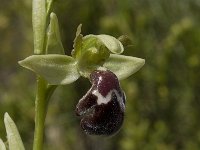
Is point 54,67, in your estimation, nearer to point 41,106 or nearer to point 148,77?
point 41,106

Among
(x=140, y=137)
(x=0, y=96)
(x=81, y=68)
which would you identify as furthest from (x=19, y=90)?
(x=81, y=68)

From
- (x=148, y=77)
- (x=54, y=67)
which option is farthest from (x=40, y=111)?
(x=148, y=77)

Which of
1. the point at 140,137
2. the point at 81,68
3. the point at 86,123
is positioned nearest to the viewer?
the point at 86,123

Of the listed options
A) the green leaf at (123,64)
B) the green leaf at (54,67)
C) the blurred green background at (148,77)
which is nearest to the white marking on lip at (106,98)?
the green leaf at (54,67)

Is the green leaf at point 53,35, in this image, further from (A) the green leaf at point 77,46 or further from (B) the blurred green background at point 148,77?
(B) the blurred green background at point 148,77

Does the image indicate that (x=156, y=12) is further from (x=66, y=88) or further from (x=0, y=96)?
(x=0, y=96)

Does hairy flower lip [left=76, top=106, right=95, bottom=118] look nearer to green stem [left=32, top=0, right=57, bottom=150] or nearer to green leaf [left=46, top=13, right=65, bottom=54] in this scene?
green stem [left=32, top=0, right=57, bottom=150]
